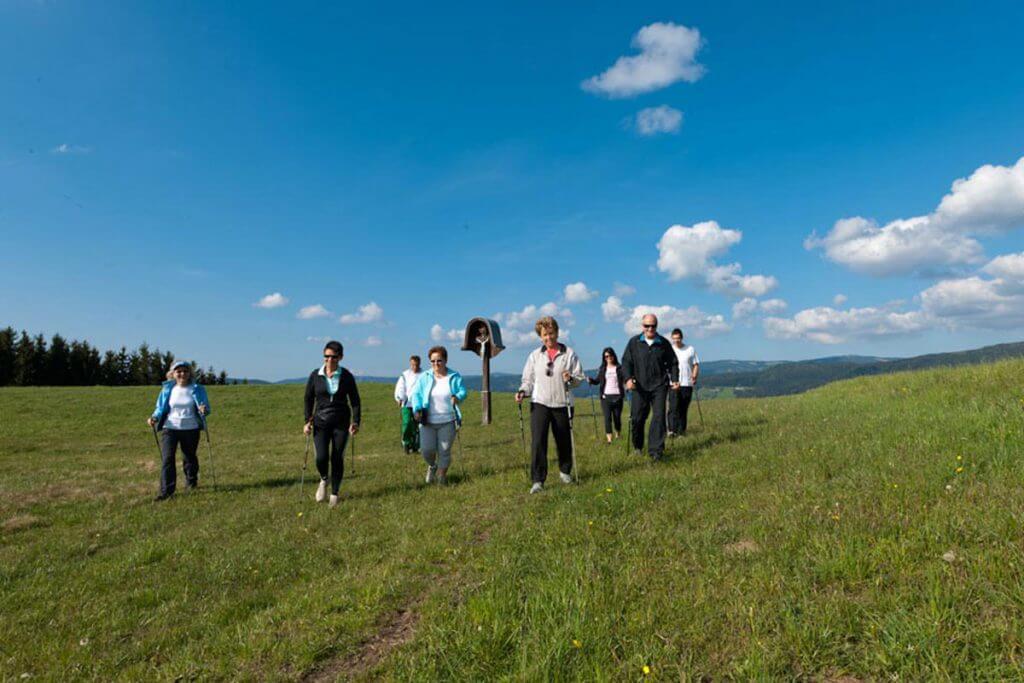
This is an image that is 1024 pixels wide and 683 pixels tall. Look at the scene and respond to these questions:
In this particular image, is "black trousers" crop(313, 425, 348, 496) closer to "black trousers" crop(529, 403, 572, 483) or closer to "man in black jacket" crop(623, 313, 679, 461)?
"black trousers" crop(529, 403, 572, 483)

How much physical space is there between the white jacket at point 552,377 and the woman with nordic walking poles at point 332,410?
325 centimetres

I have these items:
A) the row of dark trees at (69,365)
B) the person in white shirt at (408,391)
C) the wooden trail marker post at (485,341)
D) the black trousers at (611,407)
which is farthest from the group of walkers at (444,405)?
the row of dark trees at (69,365)

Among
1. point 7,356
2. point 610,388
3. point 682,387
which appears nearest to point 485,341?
point 610,388

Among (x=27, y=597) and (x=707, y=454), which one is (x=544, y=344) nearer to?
(x=707, y=454)

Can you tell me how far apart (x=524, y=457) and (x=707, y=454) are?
16.2 feet

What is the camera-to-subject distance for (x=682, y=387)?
46.1 ft

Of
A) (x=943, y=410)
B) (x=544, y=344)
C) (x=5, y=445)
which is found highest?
(x=544, y=344)

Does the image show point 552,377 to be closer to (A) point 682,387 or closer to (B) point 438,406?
(B) point 438,406

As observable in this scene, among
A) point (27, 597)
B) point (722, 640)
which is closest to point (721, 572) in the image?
point (722, 640)

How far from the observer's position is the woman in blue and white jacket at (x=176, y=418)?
11.6 m

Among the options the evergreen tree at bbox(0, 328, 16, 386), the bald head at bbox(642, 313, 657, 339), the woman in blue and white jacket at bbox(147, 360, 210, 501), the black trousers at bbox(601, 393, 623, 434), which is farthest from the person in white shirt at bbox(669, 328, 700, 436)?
the evergreen tree at bbox(0, 328, 16, 386)

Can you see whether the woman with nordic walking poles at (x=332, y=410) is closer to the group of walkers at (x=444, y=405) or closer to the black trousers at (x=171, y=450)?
the group of walkers at (x=444, y=405)

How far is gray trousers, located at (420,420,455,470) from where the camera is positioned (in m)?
10.6

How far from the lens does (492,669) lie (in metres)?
3.67
